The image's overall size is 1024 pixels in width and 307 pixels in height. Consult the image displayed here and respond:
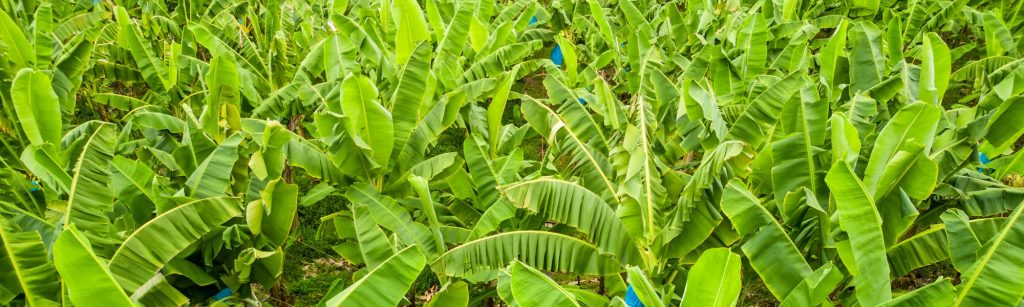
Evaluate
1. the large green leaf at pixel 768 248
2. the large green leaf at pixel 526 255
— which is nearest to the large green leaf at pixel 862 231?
the large green leaf at pixel 768 248

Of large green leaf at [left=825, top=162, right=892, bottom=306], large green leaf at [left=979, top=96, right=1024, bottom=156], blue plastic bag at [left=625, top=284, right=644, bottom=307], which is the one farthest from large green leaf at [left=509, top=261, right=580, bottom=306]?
large green leaf at [left=979, top=96, right=1024, bottom=156]

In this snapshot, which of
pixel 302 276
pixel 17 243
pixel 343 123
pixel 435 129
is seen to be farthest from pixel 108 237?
pixel 302 276

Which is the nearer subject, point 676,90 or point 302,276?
point 676,90

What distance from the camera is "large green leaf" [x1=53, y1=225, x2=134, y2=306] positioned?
2.00 meters

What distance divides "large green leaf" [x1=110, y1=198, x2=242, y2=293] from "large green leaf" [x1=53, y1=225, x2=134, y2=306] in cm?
53

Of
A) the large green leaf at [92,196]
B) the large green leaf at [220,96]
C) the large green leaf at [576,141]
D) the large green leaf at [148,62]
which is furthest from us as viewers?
the large green leaf at [148,62]

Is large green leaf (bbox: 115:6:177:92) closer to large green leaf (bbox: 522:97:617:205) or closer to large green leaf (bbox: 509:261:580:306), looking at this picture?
large green leaf (bbox: 522:97:617:205)

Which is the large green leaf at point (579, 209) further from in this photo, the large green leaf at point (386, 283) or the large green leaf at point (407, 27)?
the large green leaf at point (407, 27)

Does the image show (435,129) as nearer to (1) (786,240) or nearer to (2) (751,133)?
(2) (751,133)

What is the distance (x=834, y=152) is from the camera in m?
2.94

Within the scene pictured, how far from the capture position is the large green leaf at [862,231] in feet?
7.87

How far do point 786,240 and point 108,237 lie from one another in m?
2.74

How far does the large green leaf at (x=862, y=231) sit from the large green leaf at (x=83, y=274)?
7.55ft

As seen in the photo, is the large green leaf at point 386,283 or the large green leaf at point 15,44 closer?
the large green leaf at point 386,283
